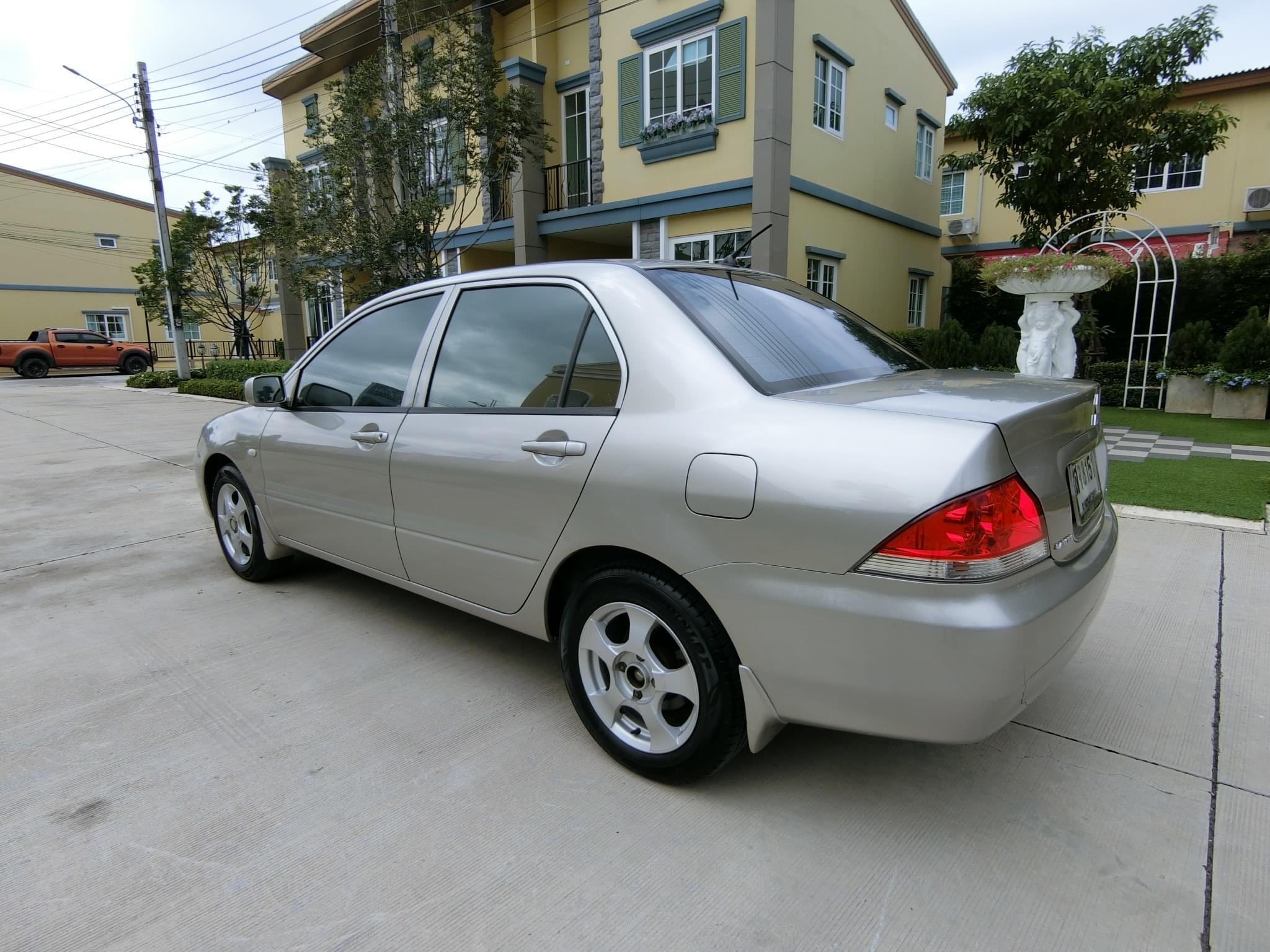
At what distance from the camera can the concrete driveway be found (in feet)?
5.81

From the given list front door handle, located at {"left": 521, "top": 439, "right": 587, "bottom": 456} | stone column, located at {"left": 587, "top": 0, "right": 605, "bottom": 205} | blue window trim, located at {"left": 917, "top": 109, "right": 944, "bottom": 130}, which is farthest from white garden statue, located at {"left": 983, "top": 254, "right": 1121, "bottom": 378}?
blue window trim, located at {"left": 917, "top": 109, "right": 944, "bottom": 130}

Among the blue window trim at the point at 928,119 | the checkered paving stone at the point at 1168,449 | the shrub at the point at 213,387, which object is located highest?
the blue window trim at the point at 928,119

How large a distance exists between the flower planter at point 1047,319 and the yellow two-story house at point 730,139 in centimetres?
330

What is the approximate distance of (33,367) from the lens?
25.8 metres

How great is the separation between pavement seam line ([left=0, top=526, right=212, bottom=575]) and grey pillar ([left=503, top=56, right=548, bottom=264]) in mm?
9872

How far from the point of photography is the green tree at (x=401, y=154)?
1066 centimetres

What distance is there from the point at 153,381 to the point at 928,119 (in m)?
21.2

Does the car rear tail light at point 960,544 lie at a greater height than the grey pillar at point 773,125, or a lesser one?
lesser

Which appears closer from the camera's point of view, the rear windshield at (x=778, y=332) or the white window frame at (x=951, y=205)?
the rear windshield at (x=778, y=332)

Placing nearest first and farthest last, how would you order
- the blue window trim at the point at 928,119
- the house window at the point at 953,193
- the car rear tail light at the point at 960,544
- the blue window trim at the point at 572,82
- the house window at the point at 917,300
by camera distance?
the car rear tail light at the point at 960,544
the blue window trim at the point at 572,82
the blue window trim at the point at 928,119
the house window at the point at 917,300
the house window at the point at 953,193

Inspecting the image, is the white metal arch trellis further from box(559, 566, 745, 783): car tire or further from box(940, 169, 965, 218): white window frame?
box(559, 566, 745, 783): car tire

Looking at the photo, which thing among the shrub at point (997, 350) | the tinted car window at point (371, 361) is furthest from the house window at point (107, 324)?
the tinted car window at point (371, 361)

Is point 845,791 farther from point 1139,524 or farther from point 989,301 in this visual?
point 989,301

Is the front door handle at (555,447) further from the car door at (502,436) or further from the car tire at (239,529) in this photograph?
the car tire at (239,529)
